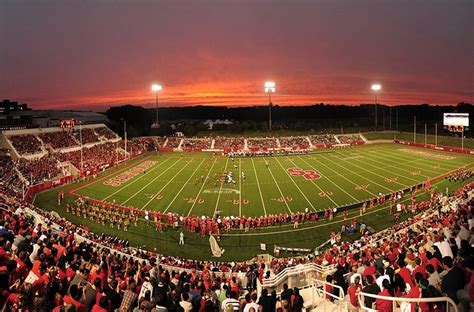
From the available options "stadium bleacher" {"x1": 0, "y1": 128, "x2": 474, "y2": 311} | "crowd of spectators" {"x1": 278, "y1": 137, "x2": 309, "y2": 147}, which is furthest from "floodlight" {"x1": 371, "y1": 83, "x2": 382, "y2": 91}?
"stadium bleacher" {"x1": 0, "y1": 128, "x2": 474, "y2": 311}

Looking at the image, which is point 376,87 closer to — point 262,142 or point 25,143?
point 262,142

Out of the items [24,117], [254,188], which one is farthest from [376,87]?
[24,117]

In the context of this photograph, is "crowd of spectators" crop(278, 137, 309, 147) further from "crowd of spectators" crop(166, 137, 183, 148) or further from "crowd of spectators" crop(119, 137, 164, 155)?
"crowd of spectators" crop(119, 137, 164, 155)

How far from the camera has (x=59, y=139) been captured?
54.6 metres

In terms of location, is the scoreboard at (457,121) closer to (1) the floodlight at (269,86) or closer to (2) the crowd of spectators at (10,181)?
(1) the floodlight at (269,86)

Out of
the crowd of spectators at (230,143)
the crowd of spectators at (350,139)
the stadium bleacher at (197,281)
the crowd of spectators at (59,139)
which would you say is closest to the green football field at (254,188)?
the stadium bleacher at (197,281)

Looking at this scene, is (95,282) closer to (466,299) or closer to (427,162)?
(466,299)

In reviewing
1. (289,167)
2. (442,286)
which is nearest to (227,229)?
(442,286)

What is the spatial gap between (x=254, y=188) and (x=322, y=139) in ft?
147

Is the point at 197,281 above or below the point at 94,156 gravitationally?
below

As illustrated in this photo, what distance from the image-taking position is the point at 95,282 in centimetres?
902

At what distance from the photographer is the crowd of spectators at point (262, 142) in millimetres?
75438

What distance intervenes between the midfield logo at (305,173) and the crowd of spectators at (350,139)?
107 feet

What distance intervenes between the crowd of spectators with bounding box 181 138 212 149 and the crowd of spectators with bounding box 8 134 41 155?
29247mm
